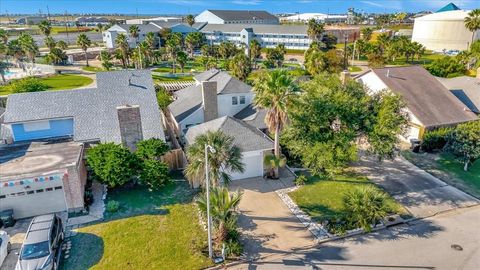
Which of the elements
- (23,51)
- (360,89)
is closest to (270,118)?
(360,89)

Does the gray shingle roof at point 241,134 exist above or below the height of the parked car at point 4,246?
above

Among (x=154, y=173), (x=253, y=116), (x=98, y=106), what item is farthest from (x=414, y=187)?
(x=98, y=106)

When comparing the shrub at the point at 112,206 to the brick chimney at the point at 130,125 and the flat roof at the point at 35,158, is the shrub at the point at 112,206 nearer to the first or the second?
the flat roof at the point at 35,158

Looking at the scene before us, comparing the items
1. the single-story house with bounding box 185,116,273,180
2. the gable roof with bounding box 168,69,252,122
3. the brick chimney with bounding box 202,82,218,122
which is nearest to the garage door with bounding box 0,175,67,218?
the single-story house with bounding box 185,116,273,180

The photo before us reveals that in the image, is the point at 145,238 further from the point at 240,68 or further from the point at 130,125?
the point at 240,68

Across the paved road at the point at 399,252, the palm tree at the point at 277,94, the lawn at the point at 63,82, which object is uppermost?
the palm tree at the point at 277,94

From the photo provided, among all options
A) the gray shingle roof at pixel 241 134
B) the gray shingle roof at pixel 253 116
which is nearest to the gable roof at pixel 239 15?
the gray shingle roof at pixel 253 116

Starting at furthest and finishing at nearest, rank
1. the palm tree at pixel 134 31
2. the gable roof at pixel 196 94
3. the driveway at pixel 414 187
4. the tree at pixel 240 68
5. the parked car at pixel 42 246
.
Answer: the palm tree at pixel 134 31, the tree at pixel 240 68, the gable roof at pixel 196 94, the driveway at pixel 414 187, the parked car at pixel 42 246
